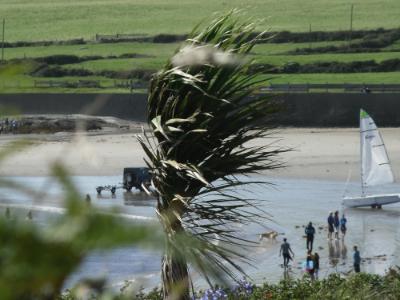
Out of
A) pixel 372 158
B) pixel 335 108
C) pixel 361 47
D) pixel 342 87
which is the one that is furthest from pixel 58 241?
pixel 361 47

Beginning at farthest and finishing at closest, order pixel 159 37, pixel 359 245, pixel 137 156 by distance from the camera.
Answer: pixel 159 37
pixel 137 156
pixel 359 245

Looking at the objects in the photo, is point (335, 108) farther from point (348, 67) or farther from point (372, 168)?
point (372, 168)

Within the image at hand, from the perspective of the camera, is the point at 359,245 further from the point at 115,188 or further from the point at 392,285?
the point at 392,285

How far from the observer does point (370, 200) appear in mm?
32938

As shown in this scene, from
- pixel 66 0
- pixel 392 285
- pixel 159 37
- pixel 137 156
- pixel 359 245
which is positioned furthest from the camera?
pixel 66 0

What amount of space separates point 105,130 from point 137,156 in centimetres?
1114

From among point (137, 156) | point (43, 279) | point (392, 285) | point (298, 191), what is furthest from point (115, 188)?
point (43, 279)

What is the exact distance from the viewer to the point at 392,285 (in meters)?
9.55

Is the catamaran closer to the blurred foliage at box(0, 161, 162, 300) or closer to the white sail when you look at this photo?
the white sail

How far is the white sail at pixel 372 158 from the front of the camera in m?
36.6

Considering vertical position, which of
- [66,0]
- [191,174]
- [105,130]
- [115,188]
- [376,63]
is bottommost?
[191,174]

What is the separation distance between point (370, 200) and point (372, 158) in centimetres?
496

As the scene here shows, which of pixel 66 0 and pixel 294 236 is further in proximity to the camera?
pixel 66 0

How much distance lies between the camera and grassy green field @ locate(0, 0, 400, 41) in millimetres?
84812
